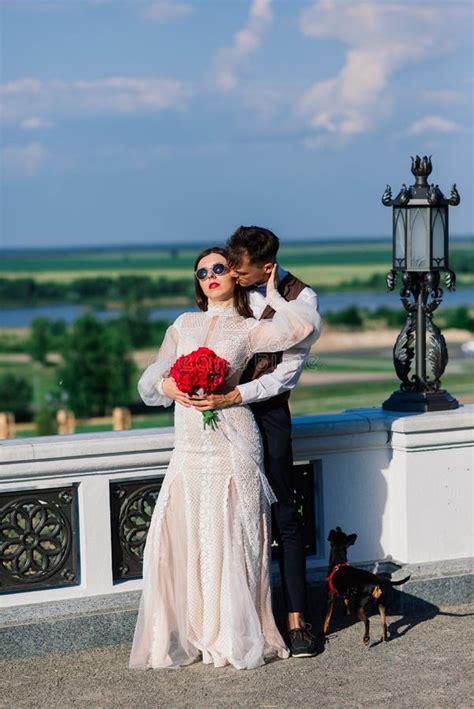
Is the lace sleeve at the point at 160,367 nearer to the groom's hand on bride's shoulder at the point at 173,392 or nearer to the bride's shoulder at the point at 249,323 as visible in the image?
the groom's hand on bride's shoulder at the point at 173,392

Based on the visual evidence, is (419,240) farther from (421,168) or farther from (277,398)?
(277,398)

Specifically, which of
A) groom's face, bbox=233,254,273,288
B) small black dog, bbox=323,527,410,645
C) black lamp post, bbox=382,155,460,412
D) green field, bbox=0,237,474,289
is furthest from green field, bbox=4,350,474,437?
groom's face, bbox=233,254,273,288

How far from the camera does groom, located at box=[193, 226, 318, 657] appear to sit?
5.45m

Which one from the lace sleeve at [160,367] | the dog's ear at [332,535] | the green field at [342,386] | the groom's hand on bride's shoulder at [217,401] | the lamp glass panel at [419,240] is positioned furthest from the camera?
the green field at [342,386]

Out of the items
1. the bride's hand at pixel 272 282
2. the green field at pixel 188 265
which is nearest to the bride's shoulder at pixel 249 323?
the bride's hand at pixel 272 282

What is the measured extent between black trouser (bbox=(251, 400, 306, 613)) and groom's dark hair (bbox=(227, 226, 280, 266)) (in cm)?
64

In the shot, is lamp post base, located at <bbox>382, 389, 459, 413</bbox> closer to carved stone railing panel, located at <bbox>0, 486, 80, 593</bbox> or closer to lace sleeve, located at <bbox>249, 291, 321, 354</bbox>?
lace sleeve, located at <bbox>249, 291, 321, 354</bbox>

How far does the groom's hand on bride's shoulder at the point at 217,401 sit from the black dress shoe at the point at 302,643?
3.45 feet

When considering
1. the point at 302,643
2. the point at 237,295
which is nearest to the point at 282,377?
the point at 237,295

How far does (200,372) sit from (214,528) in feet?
2.29

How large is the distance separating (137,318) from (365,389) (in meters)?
33.1

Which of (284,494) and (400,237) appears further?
(400,237)

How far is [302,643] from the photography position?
5648mm

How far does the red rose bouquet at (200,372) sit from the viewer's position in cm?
527
